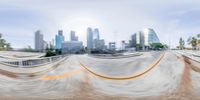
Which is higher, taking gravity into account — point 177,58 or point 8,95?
point 177,58

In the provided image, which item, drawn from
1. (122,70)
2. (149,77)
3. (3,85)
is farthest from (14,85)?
(149,77)

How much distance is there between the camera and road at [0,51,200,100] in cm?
1340

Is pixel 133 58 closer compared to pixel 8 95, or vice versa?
pixel 8 95

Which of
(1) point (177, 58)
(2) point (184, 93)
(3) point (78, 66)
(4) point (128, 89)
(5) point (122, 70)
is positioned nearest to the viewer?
(2) point (184, 93)

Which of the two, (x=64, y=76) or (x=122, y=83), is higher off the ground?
(x=64, y=76)

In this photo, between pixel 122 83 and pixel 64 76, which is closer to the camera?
pixel 122 83

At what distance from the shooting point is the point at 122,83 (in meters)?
14.4

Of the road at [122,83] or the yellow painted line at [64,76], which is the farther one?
the yellow painted line at [64,76]

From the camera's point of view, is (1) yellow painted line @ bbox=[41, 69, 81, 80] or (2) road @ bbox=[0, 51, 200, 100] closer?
(2) road @ bbox=[0, 51, 200, 100]

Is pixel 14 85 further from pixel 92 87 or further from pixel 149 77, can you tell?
pixel 149 77

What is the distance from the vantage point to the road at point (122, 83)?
13398mm

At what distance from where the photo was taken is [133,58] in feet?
55.3

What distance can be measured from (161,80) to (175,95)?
3.92 feet

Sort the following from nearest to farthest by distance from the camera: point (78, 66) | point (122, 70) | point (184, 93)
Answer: point (184, 93)
point (122, 70)
point (78, 66)
